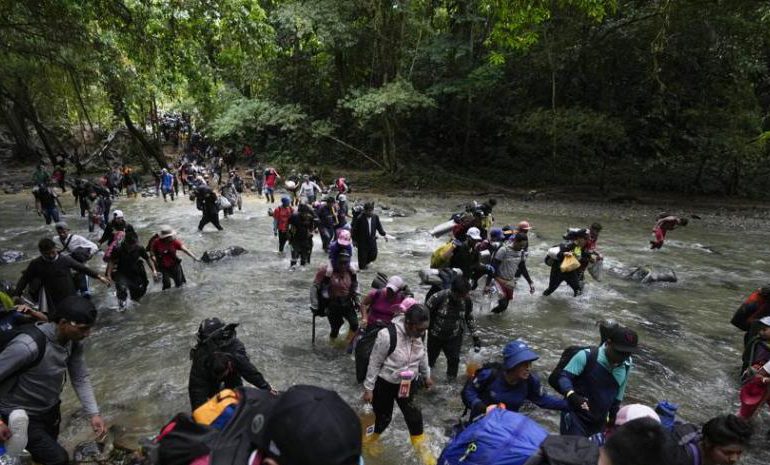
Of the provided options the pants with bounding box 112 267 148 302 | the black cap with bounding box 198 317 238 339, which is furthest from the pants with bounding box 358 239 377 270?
the black cap with bounding box 198 317 238 339

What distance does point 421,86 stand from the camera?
26312 mm

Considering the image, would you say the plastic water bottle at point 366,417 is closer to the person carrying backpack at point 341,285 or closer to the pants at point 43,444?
the person carrying backpack at point 341,285

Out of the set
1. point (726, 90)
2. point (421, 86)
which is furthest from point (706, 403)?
point (421, 86)

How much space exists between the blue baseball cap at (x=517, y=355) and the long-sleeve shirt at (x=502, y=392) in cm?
17

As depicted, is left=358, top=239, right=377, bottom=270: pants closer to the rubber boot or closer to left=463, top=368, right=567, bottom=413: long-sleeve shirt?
the rubber boot

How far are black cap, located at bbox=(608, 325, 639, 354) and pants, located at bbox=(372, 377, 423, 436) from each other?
1.81m

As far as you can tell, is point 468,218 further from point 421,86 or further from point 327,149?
point 327,149

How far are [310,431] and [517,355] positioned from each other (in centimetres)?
262

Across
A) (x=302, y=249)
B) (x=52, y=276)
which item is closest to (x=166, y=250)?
(x=52, y=276)

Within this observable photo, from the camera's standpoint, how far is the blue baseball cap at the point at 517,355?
11.9 feet

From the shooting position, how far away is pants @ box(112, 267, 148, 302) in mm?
A: 7715

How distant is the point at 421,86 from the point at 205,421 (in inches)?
1030

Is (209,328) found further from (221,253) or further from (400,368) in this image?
(221,253)

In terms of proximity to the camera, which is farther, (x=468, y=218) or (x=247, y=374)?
(x=468, y=218)
